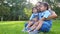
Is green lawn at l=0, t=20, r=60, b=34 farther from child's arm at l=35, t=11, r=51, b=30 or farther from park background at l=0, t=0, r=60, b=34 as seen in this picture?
child's arm at l=35, t=11, r=51, b=30

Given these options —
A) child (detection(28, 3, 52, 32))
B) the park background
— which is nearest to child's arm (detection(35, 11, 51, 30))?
child (detection(28, 3, 52, 32))

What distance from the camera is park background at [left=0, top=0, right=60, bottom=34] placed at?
3.43 m

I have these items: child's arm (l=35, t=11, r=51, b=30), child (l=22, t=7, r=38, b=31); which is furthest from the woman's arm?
child (l=22, t=7, r=38, b=31)

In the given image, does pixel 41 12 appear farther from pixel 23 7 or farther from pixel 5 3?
pixel 5 3

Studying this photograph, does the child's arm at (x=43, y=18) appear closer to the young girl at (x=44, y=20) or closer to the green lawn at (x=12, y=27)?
the young girl at (x=44, y=20)

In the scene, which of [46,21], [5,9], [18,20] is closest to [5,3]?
[5,9]

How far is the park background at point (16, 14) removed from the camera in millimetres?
3426

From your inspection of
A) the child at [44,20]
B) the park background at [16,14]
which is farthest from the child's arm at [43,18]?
the park background at [16,14]

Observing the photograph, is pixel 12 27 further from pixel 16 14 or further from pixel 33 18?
pixel 33 18

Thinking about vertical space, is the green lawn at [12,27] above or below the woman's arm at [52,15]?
below

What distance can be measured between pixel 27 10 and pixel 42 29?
0.30 m

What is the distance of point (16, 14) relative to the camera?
3.48 m

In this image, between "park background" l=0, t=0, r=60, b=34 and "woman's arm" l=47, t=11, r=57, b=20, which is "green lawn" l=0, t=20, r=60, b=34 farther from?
"woman's arm" l=47, t=11, r=57, b=20

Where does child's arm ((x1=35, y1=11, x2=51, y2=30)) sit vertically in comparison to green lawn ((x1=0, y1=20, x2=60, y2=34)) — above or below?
above
